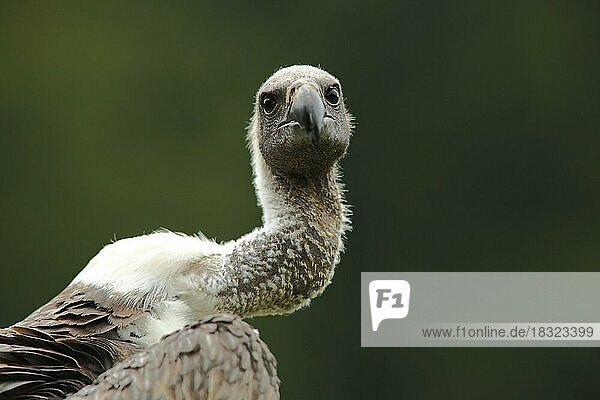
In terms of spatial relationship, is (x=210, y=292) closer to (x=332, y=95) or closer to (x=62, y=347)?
(x=62, y=347)

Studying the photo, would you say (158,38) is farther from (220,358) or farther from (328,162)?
(220,358)

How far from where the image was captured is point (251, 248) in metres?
3.71

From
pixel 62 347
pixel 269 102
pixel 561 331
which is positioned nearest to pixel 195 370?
pixel 62 347

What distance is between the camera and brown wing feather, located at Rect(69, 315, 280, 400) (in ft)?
10.5

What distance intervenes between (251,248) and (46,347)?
0.65 meters

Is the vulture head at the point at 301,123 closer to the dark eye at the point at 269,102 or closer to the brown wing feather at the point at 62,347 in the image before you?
the dark eye at the point at 269,102

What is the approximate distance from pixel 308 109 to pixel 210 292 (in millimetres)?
559

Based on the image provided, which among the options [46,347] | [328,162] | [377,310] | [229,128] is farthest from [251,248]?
[229,128]

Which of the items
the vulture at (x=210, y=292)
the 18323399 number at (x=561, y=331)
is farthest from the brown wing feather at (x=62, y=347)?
the 18323399 number at (x=561, y=331)

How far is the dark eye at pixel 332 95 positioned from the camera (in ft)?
12.8

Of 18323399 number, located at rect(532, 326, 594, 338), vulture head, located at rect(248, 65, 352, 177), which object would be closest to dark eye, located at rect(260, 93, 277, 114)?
vulture head, located at rect(248, 65, 352, 177)

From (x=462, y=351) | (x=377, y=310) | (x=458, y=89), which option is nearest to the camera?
(x=377, y=310)

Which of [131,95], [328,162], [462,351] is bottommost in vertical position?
[462,351]

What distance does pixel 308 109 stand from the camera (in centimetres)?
374
